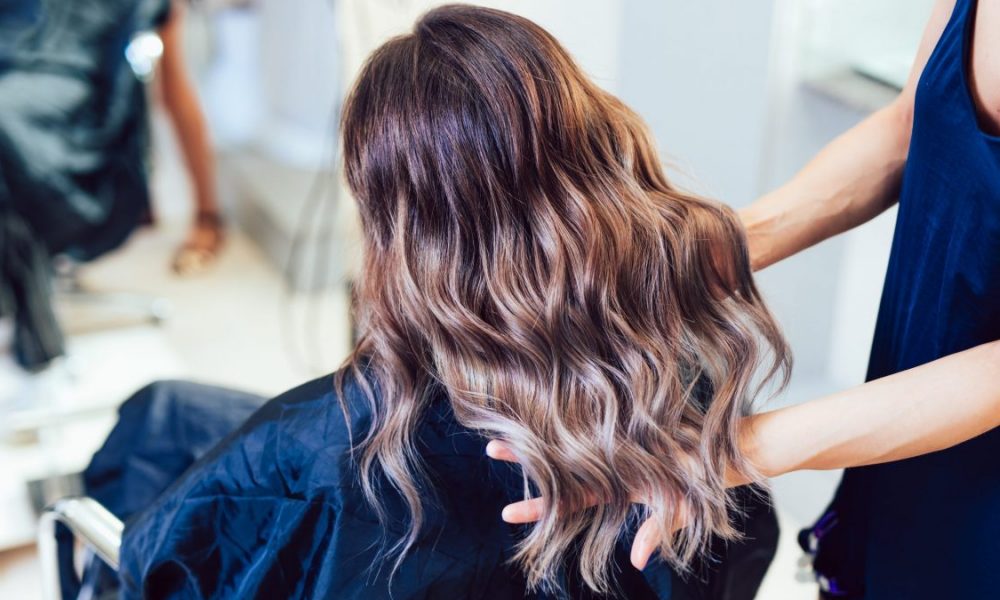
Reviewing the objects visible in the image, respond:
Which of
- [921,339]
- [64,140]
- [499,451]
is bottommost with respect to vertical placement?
[499,451]

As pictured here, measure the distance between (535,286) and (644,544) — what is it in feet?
A: 0.80

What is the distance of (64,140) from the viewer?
2.00 m

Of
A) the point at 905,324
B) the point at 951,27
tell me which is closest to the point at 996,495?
the point at 905,324

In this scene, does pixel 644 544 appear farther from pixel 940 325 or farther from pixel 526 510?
pixel 940 325

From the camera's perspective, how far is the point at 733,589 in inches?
44.7

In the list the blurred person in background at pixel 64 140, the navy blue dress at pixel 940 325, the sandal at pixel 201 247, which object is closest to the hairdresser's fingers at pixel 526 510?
the navy blue dress at pixel 940 325

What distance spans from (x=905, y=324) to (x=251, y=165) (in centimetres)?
251

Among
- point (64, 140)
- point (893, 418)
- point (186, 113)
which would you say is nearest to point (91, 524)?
point (893, 418)

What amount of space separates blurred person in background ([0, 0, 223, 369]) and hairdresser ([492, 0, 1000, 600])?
1409 mm

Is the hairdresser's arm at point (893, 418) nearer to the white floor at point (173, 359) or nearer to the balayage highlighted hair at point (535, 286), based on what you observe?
the balayage highlighted hair at point (535, 286)

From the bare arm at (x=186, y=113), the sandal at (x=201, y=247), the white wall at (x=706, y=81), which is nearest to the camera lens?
the white wall at (x=706, y=81)

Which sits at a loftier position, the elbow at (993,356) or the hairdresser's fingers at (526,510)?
the elbow at (993,356)

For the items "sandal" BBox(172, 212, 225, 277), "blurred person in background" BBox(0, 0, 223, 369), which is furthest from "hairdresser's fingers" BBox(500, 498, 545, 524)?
"sandal" BBox(172, 212, 225, 277)

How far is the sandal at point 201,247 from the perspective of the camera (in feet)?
9.48
